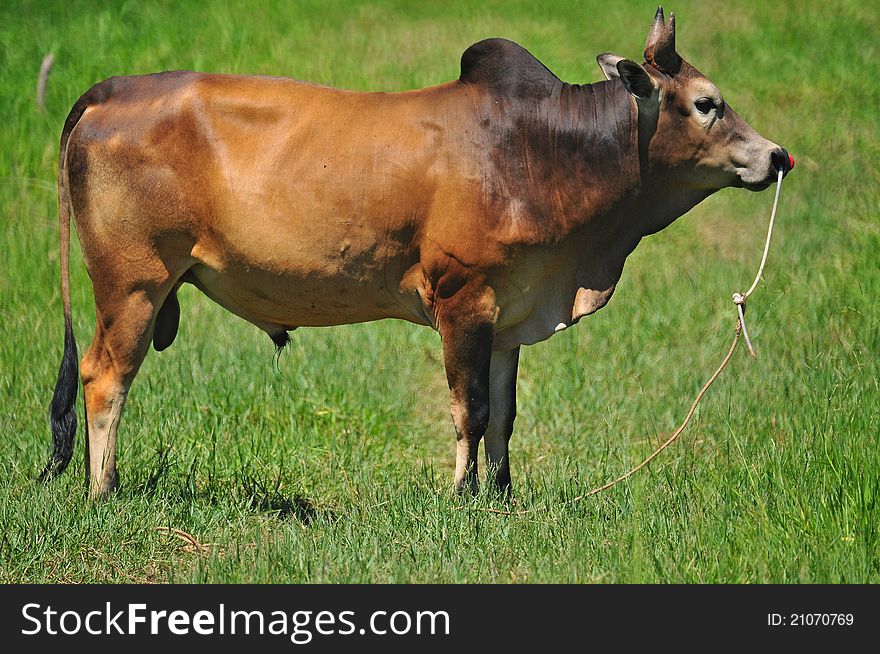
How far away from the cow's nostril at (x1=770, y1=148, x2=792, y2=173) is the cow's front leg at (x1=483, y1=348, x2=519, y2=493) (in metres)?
1.48

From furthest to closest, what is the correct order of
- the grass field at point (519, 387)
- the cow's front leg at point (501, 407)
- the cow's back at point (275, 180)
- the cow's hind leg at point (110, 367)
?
the cow's front leg at point (501, 407) → the cow's hind leg at point (110, 367) → the cow's back at point (275, 180) → the grass field at point (519, 387)

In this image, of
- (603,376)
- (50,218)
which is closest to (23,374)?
(50,218)

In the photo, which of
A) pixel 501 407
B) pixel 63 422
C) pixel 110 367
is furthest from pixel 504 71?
pixel 63 422

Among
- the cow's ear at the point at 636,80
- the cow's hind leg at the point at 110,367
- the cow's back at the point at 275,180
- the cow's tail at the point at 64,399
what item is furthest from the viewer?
the cow's tail at the point at 64,399

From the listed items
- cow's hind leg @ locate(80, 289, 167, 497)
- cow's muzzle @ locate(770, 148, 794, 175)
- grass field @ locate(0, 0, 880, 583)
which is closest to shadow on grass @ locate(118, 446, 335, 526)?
grass field @ locate(0, 0, 880, 583)

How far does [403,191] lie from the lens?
20.0ft

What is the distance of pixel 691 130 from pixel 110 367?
112 inches

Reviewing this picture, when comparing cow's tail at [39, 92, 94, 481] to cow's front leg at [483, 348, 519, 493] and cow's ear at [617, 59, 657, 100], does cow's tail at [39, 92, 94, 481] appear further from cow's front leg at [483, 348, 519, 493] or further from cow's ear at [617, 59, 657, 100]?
cow's ear at [617, 59, 657, 100]

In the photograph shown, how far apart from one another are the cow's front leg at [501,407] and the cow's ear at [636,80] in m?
1.35

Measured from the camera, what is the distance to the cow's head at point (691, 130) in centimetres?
617

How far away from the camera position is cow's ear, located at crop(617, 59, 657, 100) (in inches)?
237

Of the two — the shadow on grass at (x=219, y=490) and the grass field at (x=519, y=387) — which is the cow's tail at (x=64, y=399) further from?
the shadow on grass at (x=219, y=490)

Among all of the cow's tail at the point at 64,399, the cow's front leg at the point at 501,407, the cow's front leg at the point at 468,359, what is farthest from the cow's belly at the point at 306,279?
the cow's tail at the point at 64,399

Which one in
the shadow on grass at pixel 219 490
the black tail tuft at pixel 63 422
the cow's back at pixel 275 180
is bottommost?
the shadow on grass at pixel 219 490
